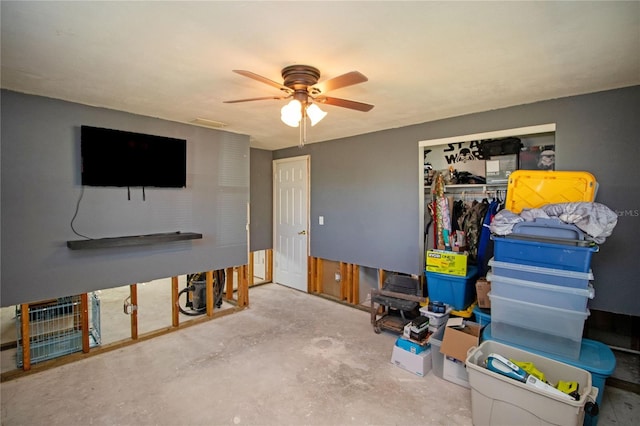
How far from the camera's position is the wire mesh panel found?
2.81 m

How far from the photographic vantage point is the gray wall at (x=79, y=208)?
8.51 ft

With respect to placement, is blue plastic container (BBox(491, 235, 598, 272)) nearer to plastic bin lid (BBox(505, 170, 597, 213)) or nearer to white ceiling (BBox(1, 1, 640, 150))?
plastic bin lid (BBox(505, 170, 597, 213))

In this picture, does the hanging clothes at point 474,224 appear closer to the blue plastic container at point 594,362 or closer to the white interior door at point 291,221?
the blue plastic container at point 594,362

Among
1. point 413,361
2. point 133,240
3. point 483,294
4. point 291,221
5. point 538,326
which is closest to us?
point 538,326

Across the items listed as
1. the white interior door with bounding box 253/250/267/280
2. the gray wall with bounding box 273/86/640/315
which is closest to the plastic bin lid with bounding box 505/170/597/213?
the gray wall with bounding box 273/86/640/315

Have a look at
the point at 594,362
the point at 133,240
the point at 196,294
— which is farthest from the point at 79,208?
the point at 594,362

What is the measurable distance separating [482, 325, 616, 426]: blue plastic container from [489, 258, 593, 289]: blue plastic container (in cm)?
51

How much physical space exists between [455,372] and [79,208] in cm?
359

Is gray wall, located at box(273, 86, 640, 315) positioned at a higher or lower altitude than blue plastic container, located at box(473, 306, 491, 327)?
higher

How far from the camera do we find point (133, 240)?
121 inches

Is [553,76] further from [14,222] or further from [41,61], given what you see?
[14,222]

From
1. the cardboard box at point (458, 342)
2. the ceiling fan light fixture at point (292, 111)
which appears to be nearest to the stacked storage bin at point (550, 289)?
the cardboard box at point (458, 342)

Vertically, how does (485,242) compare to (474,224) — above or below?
below

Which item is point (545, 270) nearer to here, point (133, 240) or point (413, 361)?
point (413, 361)
